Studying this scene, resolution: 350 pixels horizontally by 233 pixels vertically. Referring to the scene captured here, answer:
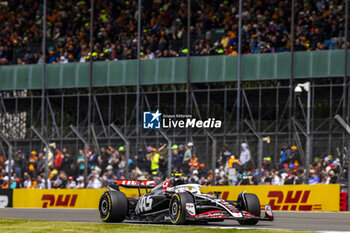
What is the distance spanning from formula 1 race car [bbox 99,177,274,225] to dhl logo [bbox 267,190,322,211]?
7.41m

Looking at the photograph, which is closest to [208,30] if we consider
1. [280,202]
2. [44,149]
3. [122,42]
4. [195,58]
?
[195,58]

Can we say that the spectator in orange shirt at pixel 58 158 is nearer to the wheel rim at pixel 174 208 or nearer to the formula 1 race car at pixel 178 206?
the formula 1 race car at pixel 178 206

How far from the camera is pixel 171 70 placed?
3591cm

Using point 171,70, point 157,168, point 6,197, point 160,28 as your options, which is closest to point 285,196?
point 157,168

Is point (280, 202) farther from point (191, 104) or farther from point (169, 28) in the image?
point (169, 28)

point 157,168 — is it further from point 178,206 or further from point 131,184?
point 178,206

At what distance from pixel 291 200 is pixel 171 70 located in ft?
39.8

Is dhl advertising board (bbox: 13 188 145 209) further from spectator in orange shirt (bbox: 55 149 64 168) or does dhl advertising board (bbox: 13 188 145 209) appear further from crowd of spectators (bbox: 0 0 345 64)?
crowd of spectators (bbox: 0 0 345 64)

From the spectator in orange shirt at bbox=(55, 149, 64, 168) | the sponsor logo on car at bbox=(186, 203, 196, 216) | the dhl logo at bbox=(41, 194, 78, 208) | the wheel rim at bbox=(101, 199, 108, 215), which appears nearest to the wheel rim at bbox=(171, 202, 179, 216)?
the sponsor logo on car at bbox=(186, 203, 196, 216)

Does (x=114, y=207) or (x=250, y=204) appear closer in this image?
(x=250, y=204)

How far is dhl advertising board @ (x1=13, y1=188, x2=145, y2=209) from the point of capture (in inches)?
1148

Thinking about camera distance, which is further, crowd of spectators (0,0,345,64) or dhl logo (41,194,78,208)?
crowd of spectators (0,0,345,64)

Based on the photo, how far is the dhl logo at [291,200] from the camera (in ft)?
81.8

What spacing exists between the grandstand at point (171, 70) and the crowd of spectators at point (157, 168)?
0.44 meters
